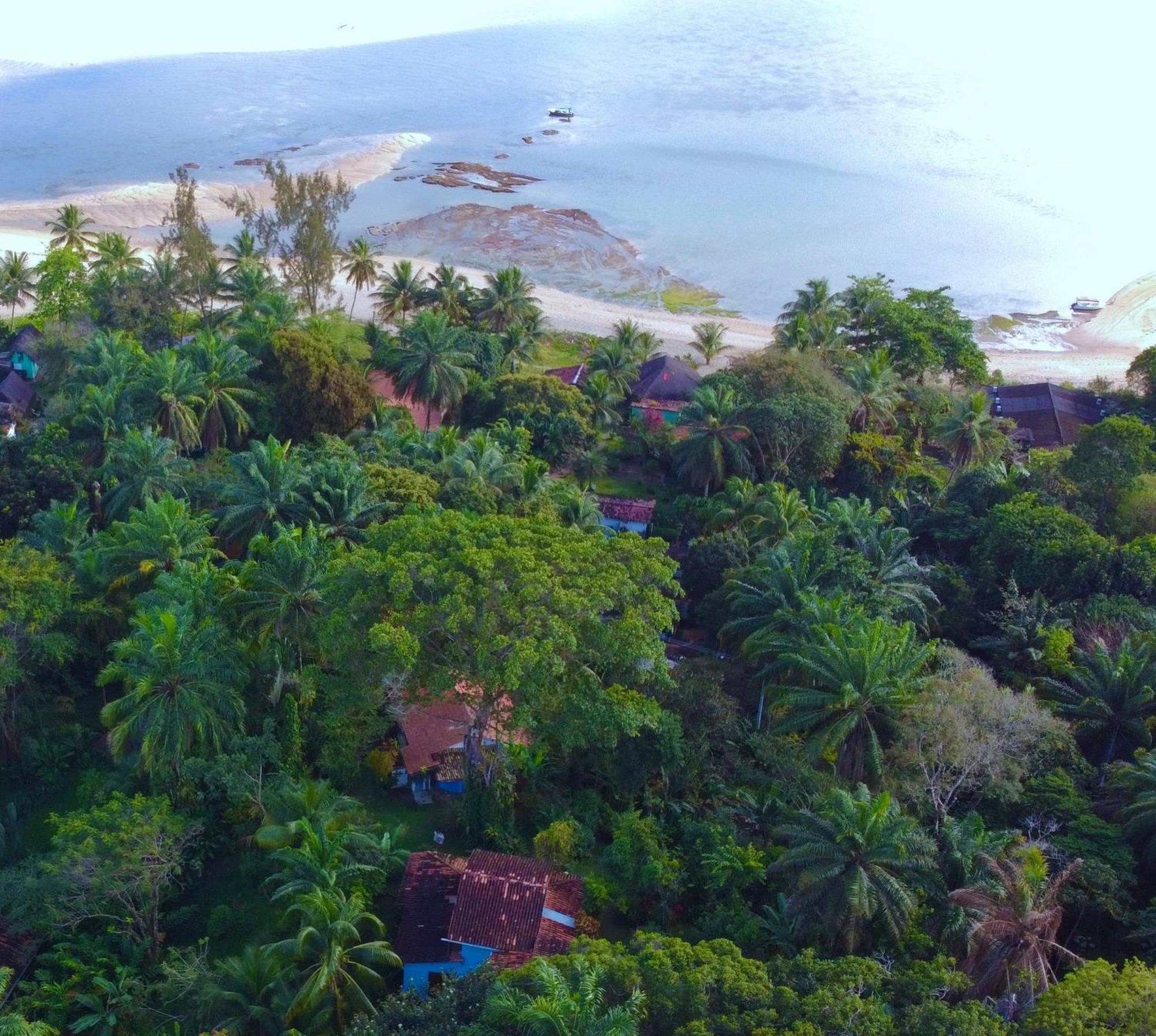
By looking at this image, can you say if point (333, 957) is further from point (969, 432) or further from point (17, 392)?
point (17, 392)

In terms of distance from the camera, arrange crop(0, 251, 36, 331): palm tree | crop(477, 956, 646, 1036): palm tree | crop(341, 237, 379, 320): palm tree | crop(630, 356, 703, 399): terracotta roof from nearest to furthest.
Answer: crop(477, 956, 646, 1036): palm tree
crop(630, 356, 703, 399): terracotta roof
crop(0, 251, 36, 331): palm tree
crop(341, 237, 379, 320): palm tree

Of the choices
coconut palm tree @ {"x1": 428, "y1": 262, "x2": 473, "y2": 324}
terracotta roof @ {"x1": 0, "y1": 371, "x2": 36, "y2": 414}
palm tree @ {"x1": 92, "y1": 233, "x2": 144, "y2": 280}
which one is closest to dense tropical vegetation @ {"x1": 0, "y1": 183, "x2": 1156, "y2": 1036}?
terracotta roof @ {"x1": 0, "y1": 371, "x2": 36, "y2": 414}

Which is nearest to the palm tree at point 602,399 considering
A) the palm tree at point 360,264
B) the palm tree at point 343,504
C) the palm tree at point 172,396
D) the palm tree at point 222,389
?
the palm tree at point 222,389

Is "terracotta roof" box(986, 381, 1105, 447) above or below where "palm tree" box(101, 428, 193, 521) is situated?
below

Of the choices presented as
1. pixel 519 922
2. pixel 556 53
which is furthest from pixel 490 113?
pixel 519 922

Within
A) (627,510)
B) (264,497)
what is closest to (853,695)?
(264,497)

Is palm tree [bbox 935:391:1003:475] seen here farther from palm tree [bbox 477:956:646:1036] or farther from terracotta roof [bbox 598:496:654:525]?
palm tree [bbox 477:956:646:1036]

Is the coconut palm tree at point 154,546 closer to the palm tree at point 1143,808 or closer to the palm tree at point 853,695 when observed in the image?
the palm tree at point 853,695
